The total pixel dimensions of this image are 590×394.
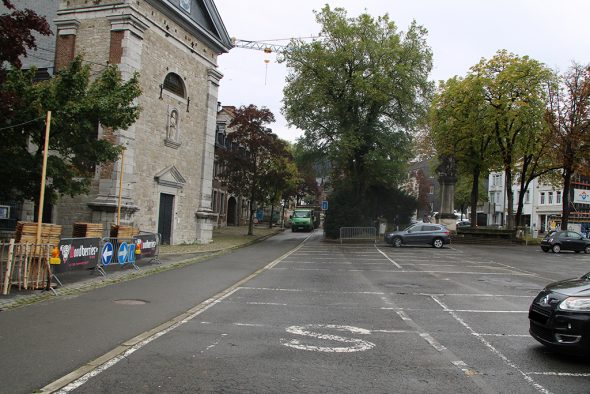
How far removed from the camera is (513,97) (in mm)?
36750

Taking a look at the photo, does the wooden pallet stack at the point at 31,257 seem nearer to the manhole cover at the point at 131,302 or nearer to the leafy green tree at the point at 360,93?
the manhole cover at the point at 131,302

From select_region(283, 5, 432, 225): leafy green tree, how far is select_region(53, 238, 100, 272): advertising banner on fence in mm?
25109

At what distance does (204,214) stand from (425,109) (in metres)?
20.3

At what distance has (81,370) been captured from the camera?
532 centimetres

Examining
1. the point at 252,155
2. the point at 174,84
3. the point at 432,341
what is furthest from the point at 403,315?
the point at 252,155

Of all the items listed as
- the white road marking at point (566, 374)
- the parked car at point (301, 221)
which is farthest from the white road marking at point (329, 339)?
the parked car at point (301, 221)

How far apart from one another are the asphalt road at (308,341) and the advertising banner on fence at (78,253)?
1274 mm

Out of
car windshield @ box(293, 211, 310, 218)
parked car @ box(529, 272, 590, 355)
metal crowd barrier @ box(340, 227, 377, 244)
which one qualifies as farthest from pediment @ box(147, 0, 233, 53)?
car windshield @ box(293, 211, 310, 218)

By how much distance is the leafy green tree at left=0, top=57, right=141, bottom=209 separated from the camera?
14531 mm

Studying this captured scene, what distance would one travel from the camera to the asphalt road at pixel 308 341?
5125 mm

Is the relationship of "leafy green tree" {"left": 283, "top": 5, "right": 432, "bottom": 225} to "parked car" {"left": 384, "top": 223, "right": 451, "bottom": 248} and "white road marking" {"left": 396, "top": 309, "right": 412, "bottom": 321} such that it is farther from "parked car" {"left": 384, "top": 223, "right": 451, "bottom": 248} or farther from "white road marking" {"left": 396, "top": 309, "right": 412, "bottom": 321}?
"white road marking" {"left": 396, "top": 309, "right": 412, "bottom": 321}

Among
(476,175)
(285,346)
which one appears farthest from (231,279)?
(476,175)

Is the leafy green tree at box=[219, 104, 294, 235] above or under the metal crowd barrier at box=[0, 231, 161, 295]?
above

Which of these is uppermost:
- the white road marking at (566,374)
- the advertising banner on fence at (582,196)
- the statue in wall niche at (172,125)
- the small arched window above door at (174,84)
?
the small arched window above door at (174,84)
